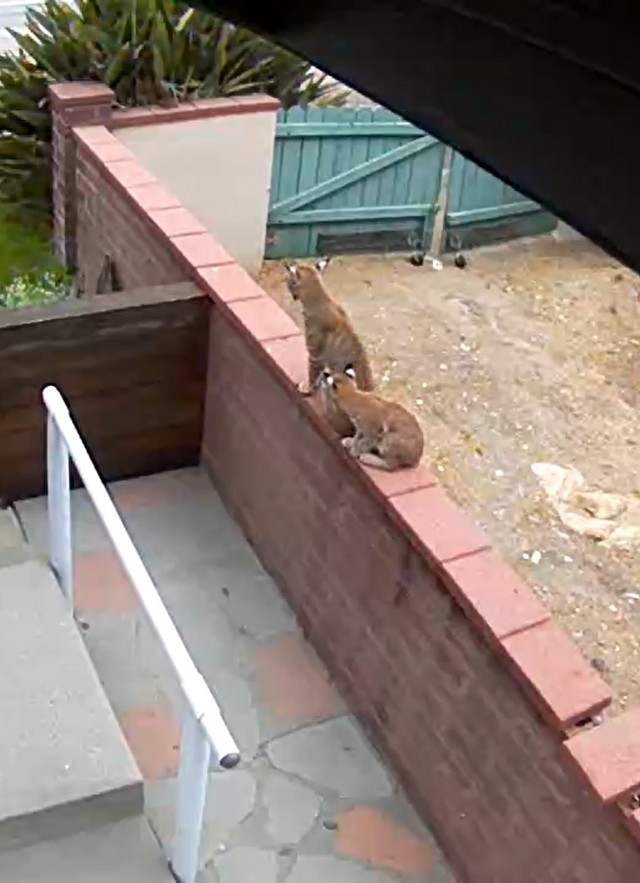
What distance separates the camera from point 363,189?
6.42 meters

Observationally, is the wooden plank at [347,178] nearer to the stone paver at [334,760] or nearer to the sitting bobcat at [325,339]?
the sitting bobcat at [325,339]

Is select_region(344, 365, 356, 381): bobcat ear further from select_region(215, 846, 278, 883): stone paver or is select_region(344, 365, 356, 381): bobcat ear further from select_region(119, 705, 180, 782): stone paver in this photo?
select_region(215, 846, 278, 883): stone paver

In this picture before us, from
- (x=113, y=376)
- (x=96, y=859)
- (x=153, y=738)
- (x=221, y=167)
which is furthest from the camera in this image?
(x=221, y=167)

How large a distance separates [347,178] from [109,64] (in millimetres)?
1376

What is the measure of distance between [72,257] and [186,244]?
1.46 metres

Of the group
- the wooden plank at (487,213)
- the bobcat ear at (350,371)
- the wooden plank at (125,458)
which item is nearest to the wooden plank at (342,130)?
the wooden plank at (487,213)

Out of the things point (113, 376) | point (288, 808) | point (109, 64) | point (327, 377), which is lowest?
point (288, 808)

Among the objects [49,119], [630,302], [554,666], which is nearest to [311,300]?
[554,666]

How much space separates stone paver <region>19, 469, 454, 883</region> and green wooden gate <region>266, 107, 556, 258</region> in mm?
2309

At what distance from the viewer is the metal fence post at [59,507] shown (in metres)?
3.30

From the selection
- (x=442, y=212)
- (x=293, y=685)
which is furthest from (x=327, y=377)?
(x=442, y=212)

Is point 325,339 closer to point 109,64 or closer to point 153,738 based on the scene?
point 153,738

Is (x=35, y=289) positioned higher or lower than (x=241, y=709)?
higher

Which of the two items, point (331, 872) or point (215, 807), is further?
point (215, 807)
